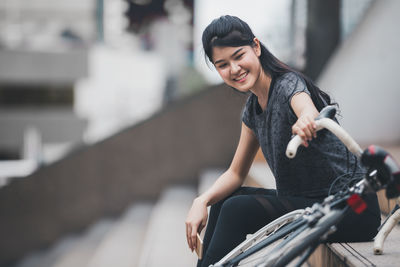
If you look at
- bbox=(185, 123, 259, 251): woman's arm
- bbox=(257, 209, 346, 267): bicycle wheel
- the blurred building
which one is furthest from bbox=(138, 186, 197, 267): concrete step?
the blurred building

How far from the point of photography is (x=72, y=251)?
441cm

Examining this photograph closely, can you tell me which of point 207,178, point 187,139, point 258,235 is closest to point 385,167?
point 258,235

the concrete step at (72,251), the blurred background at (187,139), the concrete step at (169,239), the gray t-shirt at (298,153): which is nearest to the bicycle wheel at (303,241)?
the gray t-shirt at (298,153)

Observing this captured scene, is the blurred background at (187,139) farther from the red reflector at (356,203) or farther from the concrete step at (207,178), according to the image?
the red reflector at (356,203)

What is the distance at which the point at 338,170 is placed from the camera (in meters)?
1.60

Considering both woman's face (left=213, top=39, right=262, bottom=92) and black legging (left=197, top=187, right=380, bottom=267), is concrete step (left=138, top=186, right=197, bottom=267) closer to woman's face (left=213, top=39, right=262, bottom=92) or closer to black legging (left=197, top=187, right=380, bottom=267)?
black legging (left=197, top=187, right=380, bottom=267)

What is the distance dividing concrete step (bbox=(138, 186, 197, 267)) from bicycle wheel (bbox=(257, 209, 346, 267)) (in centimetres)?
158

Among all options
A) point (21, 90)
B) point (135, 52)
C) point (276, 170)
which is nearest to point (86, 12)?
point (135, 52)

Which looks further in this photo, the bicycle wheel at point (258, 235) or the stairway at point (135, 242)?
the stairway at point (135, 242)

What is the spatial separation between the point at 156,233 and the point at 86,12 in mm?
34032

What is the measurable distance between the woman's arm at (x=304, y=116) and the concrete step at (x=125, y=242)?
2445 millimetres

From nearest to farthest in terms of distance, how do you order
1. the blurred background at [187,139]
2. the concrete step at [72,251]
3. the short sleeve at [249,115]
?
the short sleeve at [249,115] < the blurred background at [187,139] < the concrete step at [72,251]

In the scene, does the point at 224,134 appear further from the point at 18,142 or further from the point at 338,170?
the point at 18,142

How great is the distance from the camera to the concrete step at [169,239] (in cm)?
277
